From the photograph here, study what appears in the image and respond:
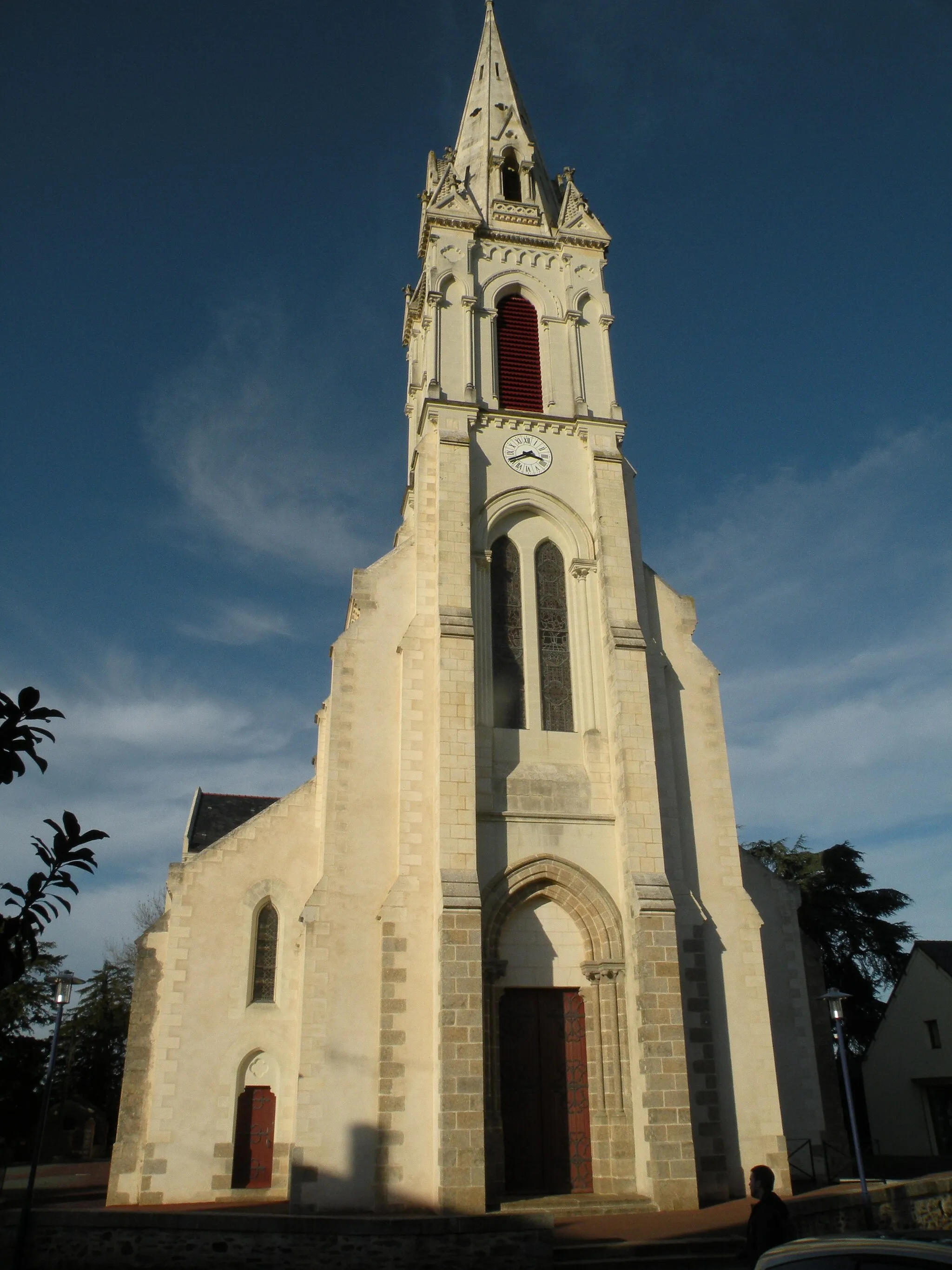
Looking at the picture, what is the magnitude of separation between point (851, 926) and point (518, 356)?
2586cm

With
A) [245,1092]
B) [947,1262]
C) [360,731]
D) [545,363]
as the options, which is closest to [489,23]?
[545,363]

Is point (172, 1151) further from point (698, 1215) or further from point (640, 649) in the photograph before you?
point (640, 649)

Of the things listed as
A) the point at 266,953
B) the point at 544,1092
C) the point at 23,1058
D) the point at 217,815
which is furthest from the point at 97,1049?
the point at 23,1058

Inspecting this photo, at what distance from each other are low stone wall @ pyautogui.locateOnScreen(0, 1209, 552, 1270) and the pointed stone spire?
2249 cm

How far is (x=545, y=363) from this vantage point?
2395 cm

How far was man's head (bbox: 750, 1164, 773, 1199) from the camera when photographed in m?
8.77

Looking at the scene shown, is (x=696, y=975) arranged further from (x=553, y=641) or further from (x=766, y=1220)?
(x=766, y=1220)

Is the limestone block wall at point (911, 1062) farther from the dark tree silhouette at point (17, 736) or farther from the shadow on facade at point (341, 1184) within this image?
the dark tree silhouette at point (17, 736)

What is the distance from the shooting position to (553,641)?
21.0 metres

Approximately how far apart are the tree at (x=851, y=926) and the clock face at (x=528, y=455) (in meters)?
21.4

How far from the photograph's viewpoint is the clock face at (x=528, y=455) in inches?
877

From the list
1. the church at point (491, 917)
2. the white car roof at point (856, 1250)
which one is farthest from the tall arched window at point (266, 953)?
the white car roof at point (856, 1250)

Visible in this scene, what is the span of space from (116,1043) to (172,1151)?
89.4 ft

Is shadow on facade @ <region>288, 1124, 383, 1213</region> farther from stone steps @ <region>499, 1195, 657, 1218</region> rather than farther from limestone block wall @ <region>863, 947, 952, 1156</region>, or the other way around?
Result: limestone block wall @ <region>863, 947, 952, 1156</region>
